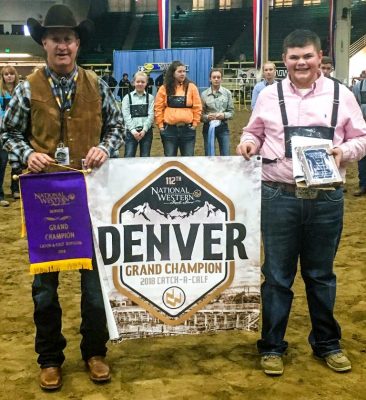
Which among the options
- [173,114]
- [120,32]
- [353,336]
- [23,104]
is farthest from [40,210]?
[120,32]

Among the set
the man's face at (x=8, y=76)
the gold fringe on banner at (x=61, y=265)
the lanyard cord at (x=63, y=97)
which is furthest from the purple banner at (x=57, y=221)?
the man's face at (x=8, y=76)

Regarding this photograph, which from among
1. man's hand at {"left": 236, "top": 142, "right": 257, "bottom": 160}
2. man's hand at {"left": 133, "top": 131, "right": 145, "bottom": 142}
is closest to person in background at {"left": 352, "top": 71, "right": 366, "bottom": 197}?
man's hand at {"left": 133, "top": 131, "right": 145, "bottom": 142}

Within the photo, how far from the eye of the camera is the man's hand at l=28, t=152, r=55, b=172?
2754 millimetres

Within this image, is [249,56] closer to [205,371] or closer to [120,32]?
[120,32]

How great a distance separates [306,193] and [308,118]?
14.4 inches

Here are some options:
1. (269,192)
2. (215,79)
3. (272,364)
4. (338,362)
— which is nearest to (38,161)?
(269,192)

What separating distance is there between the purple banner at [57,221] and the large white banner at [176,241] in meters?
0.07

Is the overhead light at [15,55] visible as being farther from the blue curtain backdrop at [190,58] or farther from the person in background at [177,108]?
the person in background at [177,108]

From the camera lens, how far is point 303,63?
2850 mm

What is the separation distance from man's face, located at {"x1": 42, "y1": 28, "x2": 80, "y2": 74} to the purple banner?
520mm

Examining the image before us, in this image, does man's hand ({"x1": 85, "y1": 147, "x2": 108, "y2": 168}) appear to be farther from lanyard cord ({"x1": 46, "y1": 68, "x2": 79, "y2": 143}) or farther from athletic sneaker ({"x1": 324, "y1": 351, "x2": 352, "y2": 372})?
athletic sneaker ({"x1": 324, "y1": 351, "x2": 352, "y2": 372})

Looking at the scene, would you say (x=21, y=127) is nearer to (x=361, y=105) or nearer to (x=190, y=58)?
(x=361, y=105)

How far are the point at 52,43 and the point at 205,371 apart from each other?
72.7 inches

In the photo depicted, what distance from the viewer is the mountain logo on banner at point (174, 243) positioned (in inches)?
118
